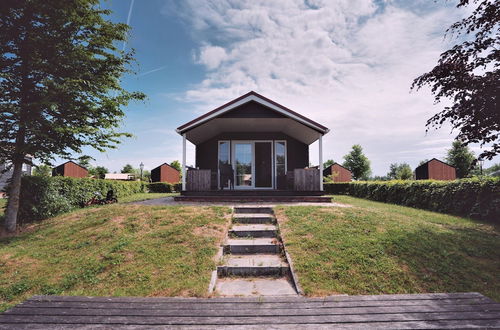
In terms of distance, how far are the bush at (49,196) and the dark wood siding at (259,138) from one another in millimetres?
5696

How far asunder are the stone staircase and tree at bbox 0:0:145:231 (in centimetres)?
596

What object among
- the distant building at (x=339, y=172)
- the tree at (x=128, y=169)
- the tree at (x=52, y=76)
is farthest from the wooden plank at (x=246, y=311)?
the tree at (x=128, y=169)

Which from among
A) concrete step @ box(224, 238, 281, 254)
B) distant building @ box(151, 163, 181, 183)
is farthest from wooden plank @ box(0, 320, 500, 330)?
distant building @ box(151, 163, 181, 183)

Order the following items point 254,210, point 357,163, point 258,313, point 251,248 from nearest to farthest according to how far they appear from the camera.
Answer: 1. point 258,313
2. point 251,248
3. point 254,210
4. point 357,163

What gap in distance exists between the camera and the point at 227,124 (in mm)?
12633

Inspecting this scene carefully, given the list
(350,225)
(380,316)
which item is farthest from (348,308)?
(350,225)

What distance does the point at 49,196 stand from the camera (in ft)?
30.8

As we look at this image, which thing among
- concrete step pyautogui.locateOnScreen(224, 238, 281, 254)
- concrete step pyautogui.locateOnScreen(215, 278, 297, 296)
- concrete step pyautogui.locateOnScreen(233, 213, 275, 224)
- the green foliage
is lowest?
concrete step pyautogui.locateOnScreen(215, 278, 297, 296)

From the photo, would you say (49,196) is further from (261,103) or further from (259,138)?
(259,138)

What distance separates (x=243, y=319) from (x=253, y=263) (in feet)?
6.65

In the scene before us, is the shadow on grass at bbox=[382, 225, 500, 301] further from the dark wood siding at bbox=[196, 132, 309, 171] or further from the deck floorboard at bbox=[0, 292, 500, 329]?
the dark wood siding at bbox=[196, 132, 309, 171]

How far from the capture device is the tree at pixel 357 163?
40.9 m

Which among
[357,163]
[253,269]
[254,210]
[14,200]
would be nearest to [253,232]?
[253,269]

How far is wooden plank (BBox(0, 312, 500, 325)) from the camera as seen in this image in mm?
2787
